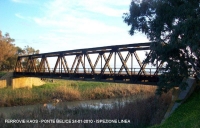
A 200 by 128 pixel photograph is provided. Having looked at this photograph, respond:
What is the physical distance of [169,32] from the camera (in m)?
12.9

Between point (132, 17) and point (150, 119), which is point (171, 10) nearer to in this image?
point (132, 17)

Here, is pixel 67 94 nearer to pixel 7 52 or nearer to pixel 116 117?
pixel 116 117

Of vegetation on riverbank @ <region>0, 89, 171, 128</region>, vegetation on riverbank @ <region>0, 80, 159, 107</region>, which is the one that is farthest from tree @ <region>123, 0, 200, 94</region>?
vegetation on riverbank @ <region>0, 80, 159, 107</region>

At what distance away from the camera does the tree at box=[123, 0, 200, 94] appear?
1123 centimetres

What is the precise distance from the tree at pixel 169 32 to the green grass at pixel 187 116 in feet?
4.26

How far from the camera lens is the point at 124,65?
21.2m

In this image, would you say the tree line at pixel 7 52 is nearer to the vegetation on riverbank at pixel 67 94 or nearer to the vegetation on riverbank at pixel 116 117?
the vegetation on riverbank at pixel 67 94

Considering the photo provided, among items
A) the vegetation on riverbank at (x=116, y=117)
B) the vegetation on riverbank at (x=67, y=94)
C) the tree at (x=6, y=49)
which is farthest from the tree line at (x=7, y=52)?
the vegetation on riverbank at (x=116, y=117)

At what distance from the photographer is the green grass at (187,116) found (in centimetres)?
1054

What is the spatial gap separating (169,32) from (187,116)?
475 centimetres

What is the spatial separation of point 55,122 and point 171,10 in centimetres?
1009

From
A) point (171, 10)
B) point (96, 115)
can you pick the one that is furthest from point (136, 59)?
point (171, 10)

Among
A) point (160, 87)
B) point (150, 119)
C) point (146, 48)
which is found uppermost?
point (146, 48)

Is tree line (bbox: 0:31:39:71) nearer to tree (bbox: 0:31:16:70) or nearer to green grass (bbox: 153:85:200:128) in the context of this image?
tree (bbox: 0:31:16:70)
